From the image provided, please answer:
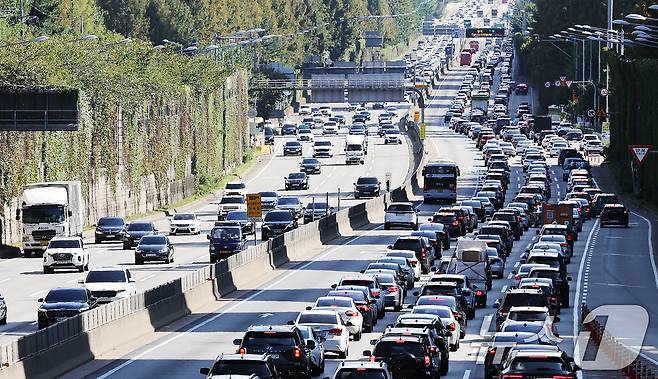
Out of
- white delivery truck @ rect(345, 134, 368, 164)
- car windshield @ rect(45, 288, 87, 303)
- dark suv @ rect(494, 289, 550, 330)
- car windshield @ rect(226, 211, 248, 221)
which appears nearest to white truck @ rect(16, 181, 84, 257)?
car windshield @ rect(226, 211, 248, 221)

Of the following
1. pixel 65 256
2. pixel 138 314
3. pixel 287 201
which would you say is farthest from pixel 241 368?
pixel 287 201

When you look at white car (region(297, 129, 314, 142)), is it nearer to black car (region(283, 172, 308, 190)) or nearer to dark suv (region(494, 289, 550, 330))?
black car (region(283, 172, 308, 190))

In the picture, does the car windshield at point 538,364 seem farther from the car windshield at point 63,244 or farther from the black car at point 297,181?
the black car at point 297,181

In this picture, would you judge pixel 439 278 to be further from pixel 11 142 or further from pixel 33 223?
pixel 11 142

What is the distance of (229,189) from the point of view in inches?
4609

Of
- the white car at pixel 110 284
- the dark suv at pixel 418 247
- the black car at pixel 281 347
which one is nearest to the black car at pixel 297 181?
the dark suv at pixel 418 247

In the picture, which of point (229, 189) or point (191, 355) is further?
point (229, 189)

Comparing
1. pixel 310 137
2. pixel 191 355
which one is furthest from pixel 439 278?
pixel 310 137

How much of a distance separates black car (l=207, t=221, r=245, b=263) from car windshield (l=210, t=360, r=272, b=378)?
1698 inches

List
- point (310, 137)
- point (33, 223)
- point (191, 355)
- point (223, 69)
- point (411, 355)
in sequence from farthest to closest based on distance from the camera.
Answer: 1. point (310, 137)
2. point (223, 69)
3. point (33, 223)
4. point (191, 355)
5. point (411, 355)

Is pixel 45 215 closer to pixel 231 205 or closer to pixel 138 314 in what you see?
pixel 231 205

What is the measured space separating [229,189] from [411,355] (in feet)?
261

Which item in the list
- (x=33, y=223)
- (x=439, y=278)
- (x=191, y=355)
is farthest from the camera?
(x=33, y=223)

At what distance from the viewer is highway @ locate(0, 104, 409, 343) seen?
62006 mm
